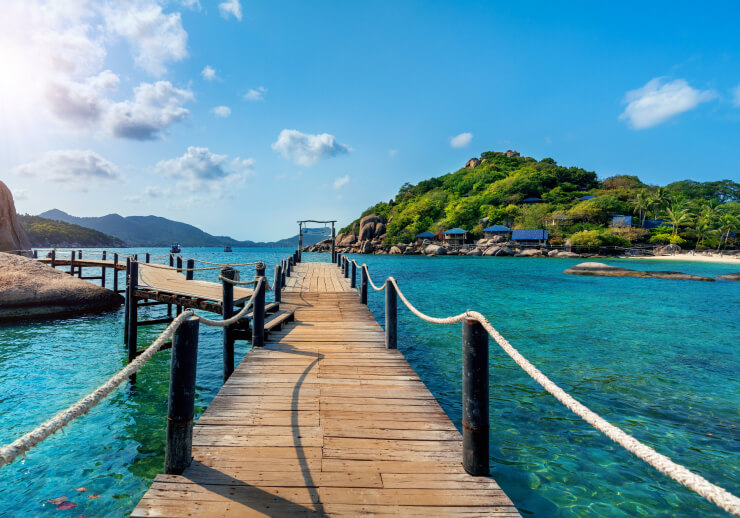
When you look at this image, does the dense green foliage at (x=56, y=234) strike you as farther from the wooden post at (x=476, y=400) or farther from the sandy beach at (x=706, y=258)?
the sandy beach at (x=706, y=258)

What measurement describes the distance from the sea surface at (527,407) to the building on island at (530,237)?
59.1m

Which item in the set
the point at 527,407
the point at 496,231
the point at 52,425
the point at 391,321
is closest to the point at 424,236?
the point at 496,231

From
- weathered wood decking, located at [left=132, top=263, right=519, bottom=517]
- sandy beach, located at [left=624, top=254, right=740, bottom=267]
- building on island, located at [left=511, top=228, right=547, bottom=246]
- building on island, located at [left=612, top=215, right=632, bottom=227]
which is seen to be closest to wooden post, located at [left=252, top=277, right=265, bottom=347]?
weathered wood decking, located at [left=132, top=263, right=519, bottom=517]

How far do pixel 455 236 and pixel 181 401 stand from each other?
84.2 m

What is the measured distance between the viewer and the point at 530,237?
2753 inches

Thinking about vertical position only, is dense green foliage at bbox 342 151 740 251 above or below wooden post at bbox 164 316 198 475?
above

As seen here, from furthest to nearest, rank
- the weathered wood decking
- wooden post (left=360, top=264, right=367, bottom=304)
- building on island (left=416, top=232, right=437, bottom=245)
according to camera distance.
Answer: building on island (left=416, top=232, right=437, bottom=245) → wooden post (left=360, top=264, right=367, bottom=304) → the weathered wood decking

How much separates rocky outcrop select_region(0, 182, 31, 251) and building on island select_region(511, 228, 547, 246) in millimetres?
78727

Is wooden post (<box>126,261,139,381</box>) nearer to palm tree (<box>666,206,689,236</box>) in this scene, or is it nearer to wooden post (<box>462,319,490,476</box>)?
wooden post (<box>462,319,490,476</box>)

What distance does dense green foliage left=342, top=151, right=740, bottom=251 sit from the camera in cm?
6469

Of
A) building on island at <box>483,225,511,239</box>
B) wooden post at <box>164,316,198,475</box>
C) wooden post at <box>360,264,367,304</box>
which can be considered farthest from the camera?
building on island at <box>483,225,511,239</box>

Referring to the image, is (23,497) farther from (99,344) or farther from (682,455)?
(682,455)

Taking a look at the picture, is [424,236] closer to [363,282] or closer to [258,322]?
[363,282]

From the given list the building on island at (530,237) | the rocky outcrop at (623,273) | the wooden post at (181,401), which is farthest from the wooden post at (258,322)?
the building on island at (530,237)
